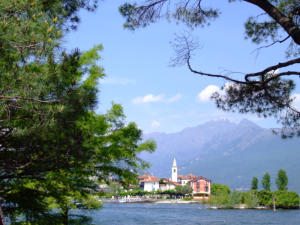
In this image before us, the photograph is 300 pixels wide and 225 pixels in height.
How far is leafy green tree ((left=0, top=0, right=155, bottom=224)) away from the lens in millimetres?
6051

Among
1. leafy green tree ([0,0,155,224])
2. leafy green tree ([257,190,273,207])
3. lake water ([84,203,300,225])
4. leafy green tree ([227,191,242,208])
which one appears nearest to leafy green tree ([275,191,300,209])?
leafy green tree ([257,190,273,207])

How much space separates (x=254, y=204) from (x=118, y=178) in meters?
87.3

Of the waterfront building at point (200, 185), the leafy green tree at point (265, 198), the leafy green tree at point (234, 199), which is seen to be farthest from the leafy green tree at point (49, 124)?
the waterfront building at point (200, 185)

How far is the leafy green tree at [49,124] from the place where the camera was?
605cm

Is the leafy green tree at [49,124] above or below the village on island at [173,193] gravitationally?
above

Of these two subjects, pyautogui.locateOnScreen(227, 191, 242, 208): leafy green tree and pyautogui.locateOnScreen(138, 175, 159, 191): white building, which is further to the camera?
pyautogui.locateOnScreen(138, 175, 159, 191): white building

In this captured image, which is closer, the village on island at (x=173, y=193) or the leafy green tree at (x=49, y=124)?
the leafy green tree at (x=49, y=124)

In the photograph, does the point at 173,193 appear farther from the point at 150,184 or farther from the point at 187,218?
the point at 187,218

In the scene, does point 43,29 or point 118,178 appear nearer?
point 43,29

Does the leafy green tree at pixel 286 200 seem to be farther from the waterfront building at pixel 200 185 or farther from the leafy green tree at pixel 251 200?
the waterfront building at pixel 200 185

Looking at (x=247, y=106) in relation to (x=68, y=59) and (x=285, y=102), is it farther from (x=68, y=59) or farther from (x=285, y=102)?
(x=68, y=59)

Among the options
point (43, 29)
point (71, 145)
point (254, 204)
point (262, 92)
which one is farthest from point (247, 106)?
point (254, 204)

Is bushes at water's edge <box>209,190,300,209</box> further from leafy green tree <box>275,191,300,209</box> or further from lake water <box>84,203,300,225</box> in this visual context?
lake water <box>84,203,300,225</box>

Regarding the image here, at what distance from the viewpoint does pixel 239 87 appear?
8516 mm
